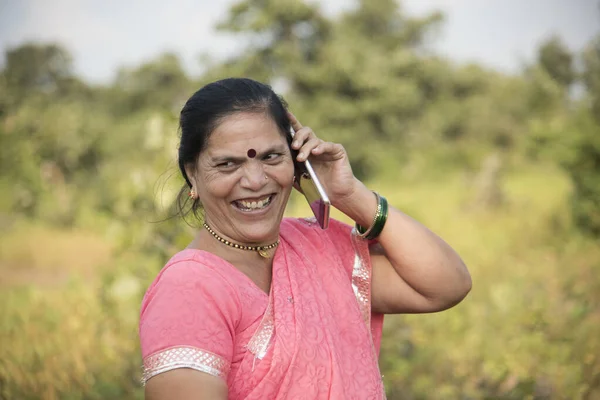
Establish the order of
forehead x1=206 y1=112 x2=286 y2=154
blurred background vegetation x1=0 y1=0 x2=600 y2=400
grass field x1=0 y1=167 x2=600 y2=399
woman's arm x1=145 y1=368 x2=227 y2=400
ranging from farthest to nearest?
blurred background vegetation x1=0 y1=0 x2=600 y2=400 → grass field x1=0 y1=167 x2=600 y2=399 → forehead x1=206 y1=112 x2=286 y2=154 → woman's arm x1=145 y1=368 x2=227 y2=400

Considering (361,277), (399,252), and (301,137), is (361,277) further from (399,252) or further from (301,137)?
(301,137)

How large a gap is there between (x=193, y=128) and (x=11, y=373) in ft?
8.46

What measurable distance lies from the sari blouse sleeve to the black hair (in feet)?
1.20

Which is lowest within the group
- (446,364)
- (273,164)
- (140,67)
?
(446,364)

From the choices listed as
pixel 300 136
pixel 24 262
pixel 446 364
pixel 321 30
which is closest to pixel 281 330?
pixel 300 136

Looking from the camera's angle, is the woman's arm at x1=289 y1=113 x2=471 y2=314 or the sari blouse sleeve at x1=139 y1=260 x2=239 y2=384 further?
the woman's arm at x1=289 y1=113 x2=471 y2=314

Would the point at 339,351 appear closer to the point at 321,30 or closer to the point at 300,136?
the point at 300,136

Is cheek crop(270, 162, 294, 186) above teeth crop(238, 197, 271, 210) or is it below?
above

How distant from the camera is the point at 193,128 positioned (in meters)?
1.79

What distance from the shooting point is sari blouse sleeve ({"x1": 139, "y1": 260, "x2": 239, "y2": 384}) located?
1.49m

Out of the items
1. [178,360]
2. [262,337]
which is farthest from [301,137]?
[178,360]

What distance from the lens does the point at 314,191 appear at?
1952 mm

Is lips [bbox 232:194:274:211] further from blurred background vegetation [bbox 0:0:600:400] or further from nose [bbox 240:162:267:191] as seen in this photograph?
blurred background vegetation [bbox 0:0:600:400]

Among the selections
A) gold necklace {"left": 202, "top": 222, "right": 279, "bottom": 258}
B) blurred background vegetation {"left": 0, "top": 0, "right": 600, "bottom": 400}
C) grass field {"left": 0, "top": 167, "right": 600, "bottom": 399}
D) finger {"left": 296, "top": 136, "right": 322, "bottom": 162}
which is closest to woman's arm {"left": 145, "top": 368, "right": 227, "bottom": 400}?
gold necklace {"left": 202, "top": 222, "right": 279, "bottom": 258}
